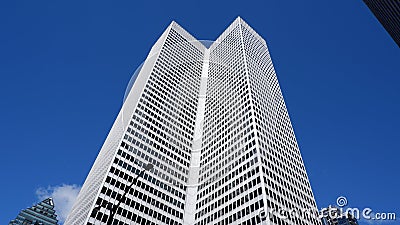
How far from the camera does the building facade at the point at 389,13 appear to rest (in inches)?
1934

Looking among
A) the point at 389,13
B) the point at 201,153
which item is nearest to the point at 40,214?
the point at 201,153

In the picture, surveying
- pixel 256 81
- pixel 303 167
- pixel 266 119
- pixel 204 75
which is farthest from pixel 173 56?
pixel 303 167

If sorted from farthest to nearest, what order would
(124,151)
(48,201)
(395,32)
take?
(48,201)
(124,151)
(395,32)

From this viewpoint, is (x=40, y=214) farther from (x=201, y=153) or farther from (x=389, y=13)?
(x=389, y=13)

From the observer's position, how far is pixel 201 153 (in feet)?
319

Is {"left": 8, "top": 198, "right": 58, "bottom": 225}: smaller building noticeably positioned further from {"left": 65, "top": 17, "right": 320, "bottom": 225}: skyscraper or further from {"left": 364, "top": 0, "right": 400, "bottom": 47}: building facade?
{"left": 364, "top": 0, "right": 400, "bottom": 47}: building facade

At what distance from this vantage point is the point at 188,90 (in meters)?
122

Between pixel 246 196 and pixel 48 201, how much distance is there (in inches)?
4646

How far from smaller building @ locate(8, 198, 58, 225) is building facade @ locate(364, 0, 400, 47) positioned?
5639 inches

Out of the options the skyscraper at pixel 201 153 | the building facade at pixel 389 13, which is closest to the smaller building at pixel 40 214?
the skyscraper at pixel 201 153

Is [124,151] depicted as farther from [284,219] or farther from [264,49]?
[264,49]

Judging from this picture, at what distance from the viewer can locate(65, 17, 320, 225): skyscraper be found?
6706cm

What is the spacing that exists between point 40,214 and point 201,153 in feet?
300

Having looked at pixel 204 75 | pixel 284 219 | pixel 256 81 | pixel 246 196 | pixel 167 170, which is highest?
pixel 204 75
